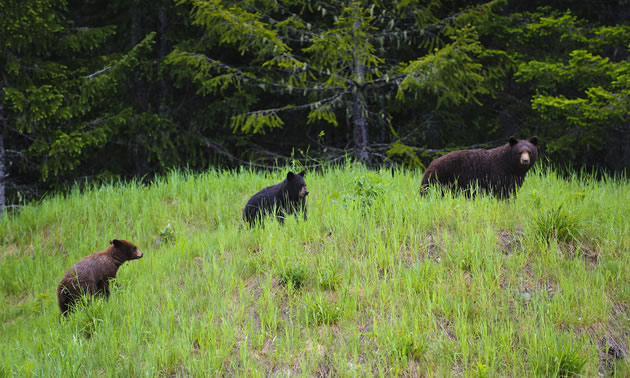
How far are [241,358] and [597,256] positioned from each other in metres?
3.79

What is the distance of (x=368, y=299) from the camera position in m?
4.47

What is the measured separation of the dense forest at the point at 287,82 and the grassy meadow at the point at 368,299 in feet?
9.03

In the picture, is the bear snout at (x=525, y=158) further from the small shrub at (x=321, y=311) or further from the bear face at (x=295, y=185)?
the small shrub at (x=321, y=311)

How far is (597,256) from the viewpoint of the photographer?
5008mm

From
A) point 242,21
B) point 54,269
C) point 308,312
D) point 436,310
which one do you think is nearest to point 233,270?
point 308,312

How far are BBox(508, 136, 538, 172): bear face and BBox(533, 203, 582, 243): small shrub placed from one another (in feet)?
3.82

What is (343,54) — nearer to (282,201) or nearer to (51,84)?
(282,201)

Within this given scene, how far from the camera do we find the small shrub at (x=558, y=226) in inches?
202

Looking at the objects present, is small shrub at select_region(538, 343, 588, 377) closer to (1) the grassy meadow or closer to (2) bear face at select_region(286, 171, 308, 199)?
(1) the grassy meadow

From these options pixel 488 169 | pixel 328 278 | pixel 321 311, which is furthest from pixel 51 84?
pixel 488 169

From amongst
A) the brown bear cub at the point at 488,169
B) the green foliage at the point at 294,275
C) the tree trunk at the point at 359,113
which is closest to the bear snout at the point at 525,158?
the brown bear cub at the point at 488,169

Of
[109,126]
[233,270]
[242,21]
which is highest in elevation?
[242,21]

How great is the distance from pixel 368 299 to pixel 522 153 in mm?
3239

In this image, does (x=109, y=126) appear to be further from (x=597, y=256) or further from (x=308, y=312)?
(x=597, y=256)
